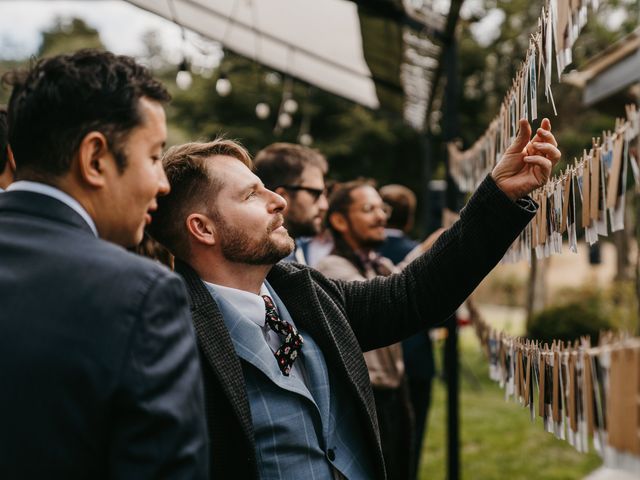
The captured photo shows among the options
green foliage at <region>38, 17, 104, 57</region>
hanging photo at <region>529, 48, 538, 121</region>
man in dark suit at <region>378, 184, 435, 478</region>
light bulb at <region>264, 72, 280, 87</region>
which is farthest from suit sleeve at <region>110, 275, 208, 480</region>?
green foliage at <region>38, 17, 104, 57</region>

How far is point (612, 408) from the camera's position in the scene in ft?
3.66

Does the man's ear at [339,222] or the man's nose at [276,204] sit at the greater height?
the man's ear at [339,222]

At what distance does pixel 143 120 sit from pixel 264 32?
590 centimetres

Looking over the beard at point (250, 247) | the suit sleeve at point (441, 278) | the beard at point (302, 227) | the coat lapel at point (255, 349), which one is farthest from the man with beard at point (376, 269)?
the coat lapel at point (255, 349)

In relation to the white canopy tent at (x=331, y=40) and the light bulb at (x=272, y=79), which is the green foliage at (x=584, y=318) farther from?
the light bulb at (x=272, y=79)

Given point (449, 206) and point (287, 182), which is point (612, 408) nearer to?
point (287, 182)

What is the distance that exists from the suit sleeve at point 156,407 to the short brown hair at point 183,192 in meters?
0.79

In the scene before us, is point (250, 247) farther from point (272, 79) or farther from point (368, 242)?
point (272, 79)

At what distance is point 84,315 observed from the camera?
3.52 feet

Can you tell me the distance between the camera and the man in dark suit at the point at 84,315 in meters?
1.05

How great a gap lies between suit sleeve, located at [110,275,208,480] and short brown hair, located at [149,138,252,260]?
79 cm

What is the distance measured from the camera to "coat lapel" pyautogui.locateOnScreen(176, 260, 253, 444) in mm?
1543

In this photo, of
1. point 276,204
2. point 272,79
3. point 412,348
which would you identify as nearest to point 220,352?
point 276,204

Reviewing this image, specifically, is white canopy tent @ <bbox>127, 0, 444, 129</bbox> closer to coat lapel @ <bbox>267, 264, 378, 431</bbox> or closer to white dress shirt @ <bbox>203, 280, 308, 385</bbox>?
coat lapel @ <bbox>267, 264, 378, 431</bbox>
